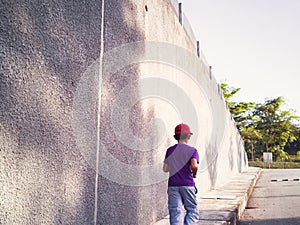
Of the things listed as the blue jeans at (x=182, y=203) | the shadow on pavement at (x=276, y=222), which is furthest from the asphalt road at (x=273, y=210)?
the blue jeans at (x=182, y=203)

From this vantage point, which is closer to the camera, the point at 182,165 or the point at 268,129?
the point at 182,165

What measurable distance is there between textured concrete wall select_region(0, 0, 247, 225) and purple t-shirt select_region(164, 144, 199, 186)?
1.46 feet

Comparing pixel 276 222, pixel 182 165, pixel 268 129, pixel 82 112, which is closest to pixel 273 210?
pixel 276 222

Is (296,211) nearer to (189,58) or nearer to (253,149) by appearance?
(189,58)

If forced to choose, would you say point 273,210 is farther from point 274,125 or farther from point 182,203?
point 274,125

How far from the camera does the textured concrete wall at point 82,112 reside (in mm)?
2016

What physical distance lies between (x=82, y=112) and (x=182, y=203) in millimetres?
1710

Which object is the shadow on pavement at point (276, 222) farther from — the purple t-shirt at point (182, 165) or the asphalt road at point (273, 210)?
the purple t-shirt at point (182, 165)

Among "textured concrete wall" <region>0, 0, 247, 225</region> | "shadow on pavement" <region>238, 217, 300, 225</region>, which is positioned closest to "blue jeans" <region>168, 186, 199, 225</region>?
"textured concrete wall" <region>0, 0, 247, 225</region>

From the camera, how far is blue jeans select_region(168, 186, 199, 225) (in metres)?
3.73

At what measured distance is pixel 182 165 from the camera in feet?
12.4

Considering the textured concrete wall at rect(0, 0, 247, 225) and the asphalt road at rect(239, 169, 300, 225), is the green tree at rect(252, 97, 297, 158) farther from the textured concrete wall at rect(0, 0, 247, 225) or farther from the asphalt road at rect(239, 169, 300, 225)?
the textured concrete wall at rect(0, 0, 247, 225)

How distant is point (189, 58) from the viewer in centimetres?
750

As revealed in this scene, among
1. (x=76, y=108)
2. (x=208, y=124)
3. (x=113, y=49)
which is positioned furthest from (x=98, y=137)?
(x=208, y=124)
